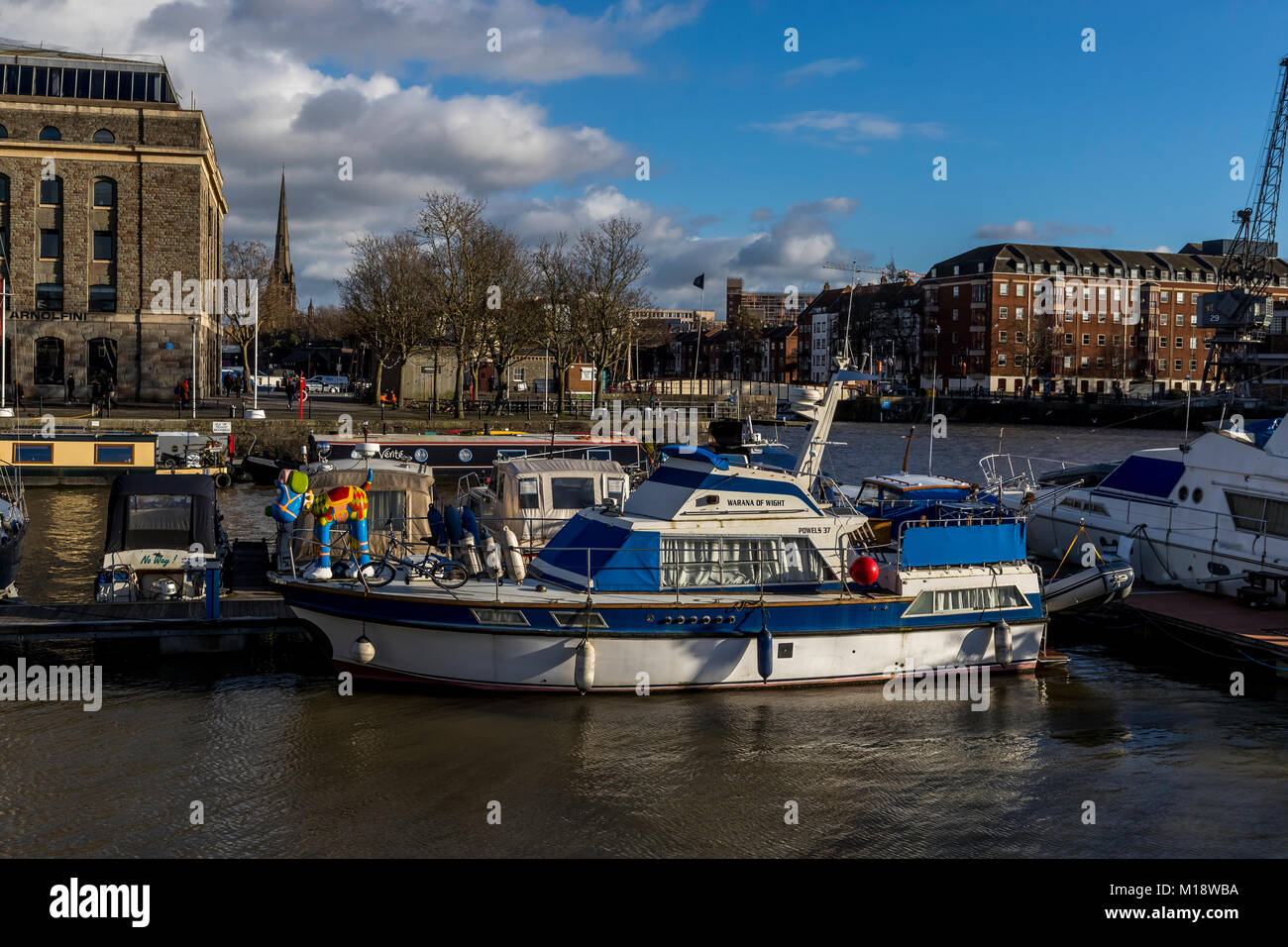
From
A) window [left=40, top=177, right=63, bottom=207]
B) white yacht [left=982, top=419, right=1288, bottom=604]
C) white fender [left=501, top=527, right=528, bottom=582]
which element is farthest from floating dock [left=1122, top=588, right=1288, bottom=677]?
window [left=40, top=177, right=63, bottom=207]

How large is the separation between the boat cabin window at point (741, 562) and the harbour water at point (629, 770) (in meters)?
1.64

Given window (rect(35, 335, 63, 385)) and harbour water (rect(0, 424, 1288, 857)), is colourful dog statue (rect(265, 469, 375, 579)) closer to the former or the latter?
harbour water (rect(0, 424, 1288, 857))

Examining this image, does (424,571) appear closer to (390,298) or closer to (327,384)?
(390,298)

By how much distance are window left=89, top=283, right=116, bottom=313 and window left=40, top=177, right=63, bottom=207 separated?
4.69 metres

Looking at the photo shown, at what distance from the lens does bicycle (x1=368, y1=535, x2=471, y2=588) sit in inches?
603

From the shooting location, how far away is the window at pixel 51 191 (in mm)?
56188

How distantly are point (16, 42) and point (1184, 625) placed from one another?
67429 mm

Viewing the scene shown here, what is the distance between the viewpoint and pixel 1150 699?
53.2 ft

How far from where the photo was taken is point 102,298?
56844 mm

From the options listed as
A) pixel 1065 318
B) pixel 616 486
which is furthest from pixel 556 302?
pixel 1065 318

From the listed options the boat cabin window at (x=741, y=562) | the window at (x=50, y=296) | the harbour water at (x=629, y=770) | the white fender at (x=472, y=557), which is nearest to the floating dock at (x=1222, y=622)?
the harbour water at (x=629, y=770)

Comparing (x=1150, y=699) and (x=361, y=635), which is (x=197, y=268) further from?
(x=1150, y=699)

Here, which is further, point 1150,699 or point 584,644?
point 1150,699
